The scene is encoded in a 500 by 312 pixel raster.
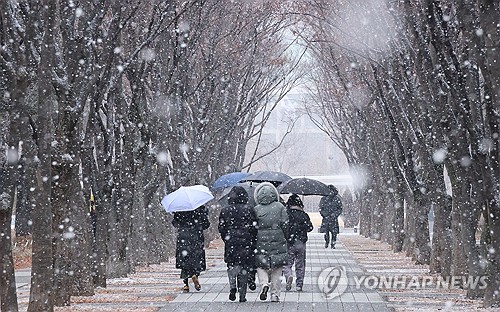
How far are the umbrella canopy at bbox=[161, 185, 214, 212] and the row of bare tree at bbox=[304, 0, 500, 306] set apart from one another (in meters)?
4.20

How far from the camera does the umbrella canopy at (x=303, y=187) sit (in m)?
18.5

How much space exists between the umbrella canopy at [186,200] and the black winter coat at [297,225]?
1.67 meters

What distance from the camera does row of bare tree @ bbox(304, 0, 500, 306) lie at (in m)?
13.1

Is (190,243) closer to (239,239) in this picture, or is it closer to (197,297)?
(197,297)

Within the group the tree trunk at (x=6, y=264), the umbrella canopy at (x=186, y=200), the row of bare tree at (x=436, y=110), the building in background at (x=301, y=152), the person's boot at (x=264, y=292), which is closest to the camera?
the tree trunk at (x=6, y=264)

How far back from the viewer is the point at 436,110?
606 inches

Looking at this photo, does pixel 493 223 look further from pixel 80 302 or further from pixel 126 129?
pixel 126 129

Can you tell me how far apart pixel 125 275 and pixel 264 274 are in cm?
568

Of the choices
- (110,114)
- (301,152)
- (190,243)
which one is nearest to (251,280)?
(190,243)

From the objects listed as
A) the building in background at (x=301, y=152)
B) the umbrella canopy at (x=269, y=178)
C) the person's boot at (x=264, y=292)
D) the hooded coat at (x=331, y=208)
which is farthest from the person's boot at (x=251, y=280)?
the building in background at (x=301, y=152)

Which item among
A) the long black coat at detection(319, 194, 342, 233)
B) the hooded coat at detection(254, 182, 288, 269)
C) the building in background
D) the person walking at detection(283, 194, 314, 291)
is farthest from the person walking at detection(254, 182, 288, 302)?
the building in background

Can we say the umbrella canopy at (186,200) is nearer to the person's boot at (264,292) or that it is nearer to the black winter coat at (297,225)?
the black winter coat at (297,225)

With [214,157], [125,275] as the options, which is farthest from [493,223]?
[214,157]

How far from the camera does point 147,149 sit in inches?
826
